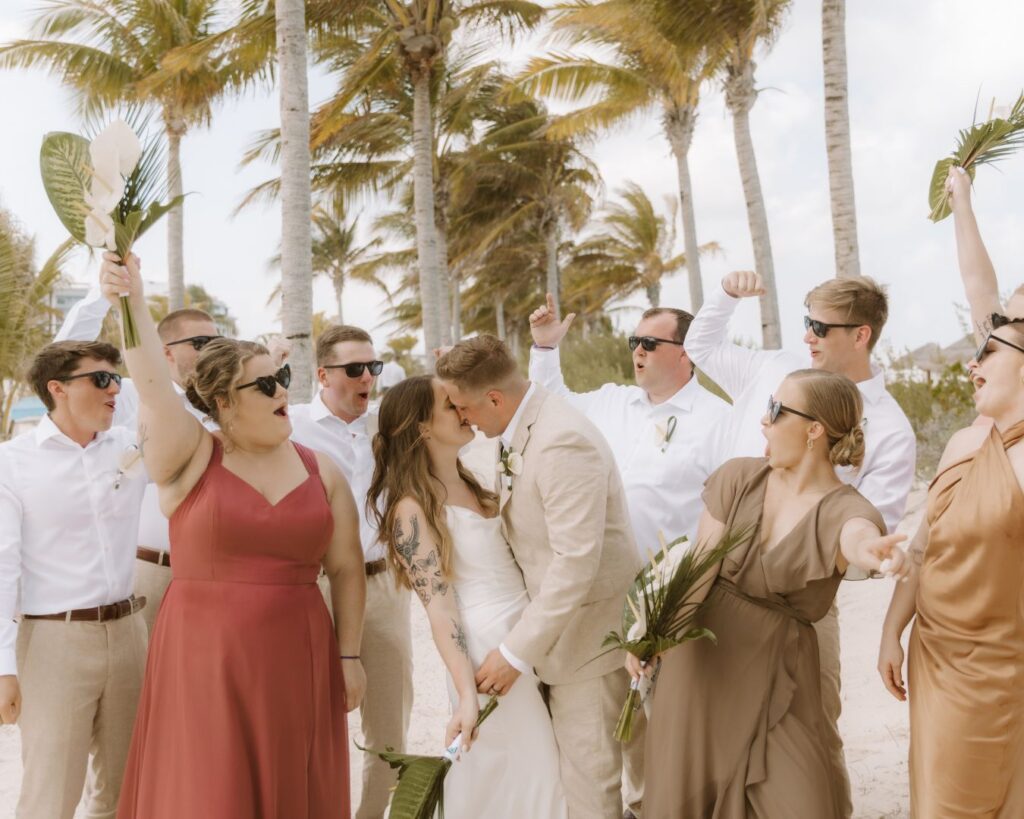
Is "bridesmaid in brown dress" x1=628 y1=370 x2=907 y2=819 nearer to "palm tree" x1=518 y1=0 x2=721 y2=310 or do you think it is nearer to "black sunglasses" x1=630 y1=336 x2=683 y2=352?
"black sunglasses" x1=630 y1=336 x2=683 y2=352

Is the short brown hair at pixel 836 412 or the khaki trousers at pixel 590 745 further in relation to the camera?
the khaki trousers at pixel 590 745

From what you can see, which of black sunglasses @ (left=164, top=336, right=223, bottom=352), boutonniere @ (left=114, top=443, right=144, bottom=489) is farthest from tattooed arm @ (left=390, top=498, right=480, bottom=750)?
black sunglasses @ (left=164, top=336, right=223, bottom=352)

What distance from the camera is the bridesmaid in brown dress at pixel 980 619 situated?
2.81 m

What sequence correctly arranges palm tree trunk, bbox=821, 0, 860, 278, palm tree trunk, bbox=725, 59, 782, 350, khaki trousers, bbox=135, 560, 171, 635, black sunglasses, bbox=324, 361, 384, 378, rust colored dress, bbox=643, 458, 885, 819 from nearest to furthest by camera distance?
rust colored dress, bbox=643, 458, 885, 819
khaki trousers, bbox=135, 560, 171, 635
black sunglasses, bbox=324, 361, 384, 378
palm tree trunk, bbox=821, 0, 860, 278
palm tree trunk, bbox=725, 59, 782, 350

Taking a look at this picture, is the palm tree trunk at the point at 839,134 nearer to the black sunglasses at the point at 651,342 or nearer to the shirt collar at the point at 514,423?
the black sunglasses at the point at 651,342

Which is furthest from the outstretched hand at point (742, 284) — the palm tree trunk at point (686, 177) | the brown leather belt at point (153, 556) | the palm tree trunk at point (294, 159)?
the palm tree trunk at point (686, 177)

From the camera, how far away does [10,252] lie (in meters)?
17.4

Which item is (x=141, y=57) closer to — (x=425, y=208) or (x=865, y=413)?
(x=425, y=208)

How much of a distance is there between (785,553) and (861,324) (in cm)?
152

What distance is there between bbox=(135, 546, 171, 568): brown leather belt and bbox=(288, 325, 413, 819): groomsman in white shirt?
0.96 meters

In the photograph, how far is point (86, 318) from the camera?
486cm

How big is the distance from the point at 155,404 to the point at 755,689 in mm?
2379

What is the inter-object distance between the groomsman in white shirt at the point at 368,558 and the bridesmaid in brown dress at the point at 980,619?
2731 millimetres

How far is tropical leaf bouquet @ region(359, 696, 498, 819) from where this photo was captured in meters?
3.31
